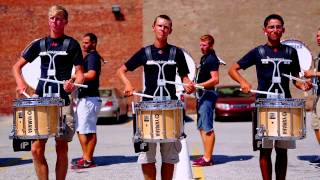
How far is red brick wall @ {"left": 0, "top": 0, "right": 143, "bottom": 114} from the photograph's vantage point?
2617cm

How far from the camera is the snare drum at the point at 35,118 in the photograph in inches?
224

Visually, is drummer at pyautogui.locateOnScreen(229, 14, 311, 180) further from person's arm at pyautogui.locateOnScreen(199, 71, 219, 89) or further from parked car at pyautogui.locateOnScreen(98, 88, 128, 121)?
parked car at pyautogui.locateOnScreen(98, 88, 128, 121)

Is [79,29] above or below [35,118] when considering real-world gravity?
above

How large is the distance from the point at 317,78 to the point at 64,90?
4233 mm

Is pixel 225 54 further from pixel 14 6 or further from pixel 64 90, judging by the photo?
pixel 64 90

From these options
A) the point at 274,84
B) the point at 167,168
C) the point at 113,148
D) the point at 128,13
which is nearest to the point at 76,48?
the point at 167,168

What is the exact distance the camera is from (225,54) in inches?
1038

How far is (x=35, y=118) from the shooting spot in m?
5.68

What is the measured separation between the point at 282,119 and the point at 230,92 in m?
16.1

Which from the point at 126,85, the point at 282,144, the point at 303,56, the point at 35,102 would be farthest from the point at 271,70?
the point at 303,56

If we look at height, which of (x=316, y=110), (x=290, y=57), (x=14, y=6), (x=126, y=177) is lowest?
(x=126, y=177)

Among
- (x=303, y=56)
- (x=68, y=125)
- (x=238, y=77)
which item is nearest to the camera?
(x=68, y=125)

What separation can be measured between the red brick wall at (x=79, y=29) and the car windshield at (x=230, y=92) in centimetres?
562

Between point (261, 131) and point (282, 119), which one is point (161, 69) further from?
point (282, 119)
